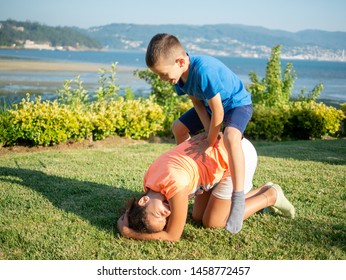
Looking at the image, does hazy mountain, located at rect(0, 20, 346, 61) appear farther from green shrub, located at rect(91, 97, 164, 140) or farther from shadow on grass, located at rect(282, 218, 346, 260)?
→ shadow on grass, located at rect(282, 218, 346, 260)

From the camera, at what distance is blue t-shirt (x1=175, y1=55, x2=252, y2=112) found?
10.9 ft

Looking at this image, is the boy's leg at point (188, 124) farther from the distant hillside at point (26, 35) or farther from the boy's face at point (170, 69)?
the distant hillside at point (26, 35)

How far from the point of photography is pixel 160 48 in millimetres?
3186

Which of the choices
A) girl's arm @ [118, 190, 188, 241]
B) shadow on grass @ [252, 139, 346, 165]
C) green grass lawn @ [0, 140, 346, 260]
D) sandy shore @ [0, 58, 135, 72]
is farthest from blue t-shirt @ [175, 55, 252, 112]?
sandy shore @ [0, 58, 135, 72]

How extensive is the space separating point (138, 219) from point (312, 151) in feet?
17.7

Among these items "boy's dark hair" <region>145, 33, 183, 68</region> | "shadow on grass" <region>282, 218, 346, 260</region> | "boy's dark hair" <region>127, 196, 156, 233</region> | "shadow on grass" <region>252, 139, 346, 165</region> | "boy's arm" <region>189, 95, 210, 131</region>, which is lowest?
"shadow on grass" <region>252, 139, 346, 165</region>

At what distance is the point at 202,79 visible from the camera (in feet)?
10.8

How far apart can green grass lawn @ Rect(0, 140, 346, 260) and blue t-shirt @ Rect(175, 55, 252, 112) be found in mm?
1223

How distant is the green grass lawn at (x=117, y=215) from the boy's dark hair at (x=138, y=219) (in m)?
0.13

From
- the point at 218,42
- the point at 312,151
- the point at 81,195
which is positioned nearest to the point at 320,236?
the point at 81,195

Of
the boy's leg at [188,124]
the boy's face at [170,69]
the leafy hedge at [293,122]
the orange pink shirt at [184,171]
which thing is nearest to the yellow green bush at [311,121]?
the leafy hedge at [293,122]

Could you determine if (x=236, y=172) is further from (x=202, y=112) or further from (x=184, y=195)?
(x=202, y=112)
